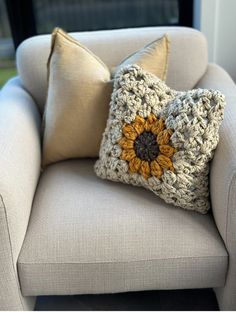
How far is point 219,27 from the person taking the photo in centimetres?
178

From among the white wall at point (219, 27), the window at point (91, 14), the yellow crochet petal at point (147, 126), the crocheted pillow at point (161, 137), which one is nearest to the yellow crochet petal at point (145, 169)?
the crocheted pillow at point (161, 137)

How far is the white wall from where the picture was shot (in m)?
1.73

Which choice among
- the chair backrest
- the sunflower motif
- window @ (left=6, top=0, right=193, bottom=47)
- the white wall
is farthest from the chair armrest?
window @ (left=6, top=0, right=193, bottom=47)

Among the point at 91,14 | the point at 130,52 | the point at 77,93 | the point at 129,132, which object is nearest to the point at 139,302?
the point at 129,132

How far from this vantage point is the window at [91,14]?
1.96 meters

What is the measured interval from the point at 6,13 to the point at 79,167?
103cm

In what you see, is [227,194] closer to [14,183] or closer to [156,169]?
[156,169]

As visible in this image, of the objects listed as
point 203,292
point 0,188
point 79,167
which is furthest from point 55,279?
point 203,292

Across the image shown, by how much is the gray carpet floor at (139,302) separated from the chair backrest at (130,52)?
79cm

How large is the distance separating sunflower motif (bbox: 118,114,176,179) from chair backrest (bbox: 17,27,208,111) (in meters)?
0.40

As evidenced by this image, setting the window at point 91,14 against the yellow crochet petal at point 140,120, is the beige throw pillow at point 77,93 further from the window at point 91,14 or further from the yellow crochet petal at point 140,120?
the window at point 91,14

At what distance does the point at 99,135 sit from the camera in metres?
1.42

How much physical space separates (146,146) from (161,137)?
62mm

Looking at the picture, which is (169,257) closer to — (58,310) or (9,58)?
(58,310)
